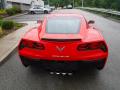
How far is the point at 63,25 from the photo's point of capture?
23.9ft

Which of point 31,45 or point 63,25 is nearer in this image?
point 31,45

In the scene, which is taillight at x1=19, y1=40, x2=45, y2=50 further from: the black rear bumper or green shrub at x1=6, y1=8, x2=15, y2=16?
green shrub at x1=6, y1=8, x2=15, y2=16

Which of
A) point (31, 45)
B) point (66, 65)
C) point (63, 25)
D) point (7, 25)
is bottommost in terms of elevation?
point (7, 25)

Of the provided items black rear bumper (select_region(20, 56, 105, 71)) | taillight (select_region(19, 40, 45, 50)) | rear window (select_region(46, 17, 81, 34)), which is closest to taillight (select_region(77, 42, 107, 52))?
black rear bumper (select_region(20, 56, 105, 71))

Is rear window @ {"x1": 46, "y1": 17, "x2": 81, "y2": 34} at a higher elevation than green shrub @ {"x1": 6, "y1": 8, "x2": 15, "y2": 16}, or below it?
higher

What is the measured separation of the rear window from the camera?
22.9 ft

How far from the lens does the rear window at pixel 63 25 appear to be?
274 inches

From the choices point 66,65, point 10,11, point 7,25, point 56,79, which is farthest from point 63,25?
point 10,11

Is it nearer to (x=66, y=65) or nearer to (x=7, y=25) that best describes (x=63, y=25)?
(x=66, y=65)

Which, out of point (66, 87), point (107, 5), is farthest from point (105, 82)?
point (107, 5)

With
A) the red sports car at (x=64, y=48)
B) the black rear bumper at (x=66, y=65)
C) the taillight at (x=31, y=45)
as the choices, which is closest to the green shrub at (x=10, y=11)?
the red sports car at (x=64, y=48)

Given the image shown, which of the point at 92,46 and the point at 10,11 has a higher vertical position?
the point at 92,46

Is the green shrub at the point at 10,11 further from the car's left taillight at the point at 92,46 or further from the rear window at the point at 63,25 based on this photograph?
the car's left taillight at the point at 92,46

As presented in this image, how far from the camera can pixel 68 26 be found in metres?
7.23
